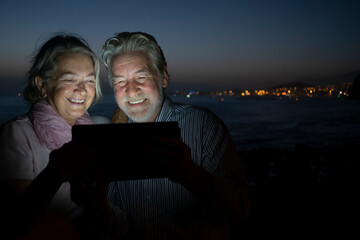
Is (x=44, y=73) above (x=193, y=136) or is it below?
above

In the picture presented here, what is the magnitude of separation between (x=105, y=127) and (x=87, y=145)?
0.16 m

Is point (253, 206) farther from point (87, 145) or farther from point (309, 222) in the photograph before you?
point (87, 145)

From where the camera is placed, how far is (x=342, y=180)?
738 cm

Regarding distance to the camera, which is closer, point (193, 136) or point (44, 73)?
point (193, 136)

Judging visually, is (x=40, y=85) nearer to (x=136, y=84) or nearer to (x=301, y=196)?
(x=136, y=84)

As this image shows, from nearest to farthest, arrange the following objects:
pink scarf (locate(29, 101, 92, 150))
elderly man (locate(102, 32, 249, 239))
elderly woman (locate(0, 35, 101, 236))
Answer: elderly woman (locate(0, 35, 101, 236)) < elderly man (locate(102, 32, 249, 239)) < pink scarf (locate(29, 101, 92, 150))

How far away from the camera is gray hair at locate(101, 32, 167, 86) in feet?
8.00

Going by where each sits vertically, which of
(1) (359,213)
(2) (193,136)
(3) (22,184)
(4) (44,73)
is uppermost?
(4) (44,73)

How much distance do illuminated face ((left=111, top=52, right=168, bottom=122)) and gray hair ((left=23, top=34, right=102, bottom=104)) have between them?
0.41 meters

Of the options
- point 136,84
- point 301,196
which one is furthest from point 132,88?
point 301,196

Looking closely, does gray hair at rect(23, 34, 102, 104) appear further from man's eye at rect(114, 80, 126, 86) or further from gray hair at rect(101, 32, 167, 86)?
man's eye at rect(114, 80, 126, 86)

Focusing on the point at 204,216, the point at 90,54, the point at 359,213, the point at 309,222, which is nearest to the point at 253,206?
the point at 309,222

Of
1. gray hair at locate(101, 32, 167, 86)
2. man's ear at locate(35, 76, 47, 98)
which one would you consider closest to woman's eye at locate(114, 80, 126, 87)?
gray hair at locate(101, 32, 167, 86)

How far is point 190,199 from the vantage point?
2.19m
